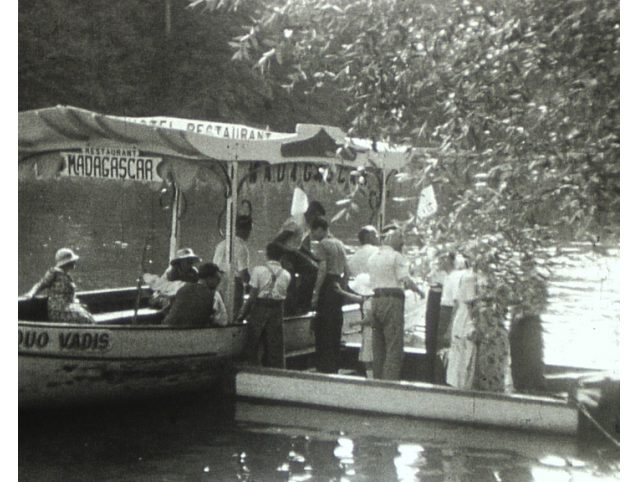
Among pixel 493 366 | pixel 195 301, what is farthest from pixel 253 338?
pixel 493 366

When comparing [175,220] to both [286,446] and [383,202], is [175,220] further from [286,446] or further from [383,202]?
[286,446]

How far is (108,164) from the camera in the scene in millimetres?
9555

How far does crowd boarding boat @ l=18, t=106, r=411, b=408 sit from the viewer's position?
345 inches

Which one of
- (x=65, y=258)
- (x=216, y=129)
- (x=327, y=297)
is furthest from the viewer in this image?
(x=216, y=129)

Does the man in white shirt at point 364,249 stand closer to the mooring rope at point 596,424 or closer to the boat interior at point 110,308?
the boat interior at point 110,308

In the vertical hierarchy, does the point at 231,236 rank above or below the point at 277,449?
above

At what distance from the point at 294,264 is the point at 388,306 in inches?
72.4

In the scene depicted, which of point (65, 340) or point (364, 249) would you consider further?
point (364, 249)

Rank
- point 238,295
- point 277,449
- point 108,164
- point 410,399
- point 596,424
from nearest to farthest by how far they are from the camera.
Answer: point 596,424
point 277,449
point 410,399
point 108,164
point 238,295

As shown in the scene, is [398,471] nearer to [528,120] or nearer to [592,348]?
[528,120]

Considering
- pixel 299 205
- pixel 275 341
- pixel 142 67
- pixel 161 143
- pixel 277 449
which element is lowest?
pixel 277 449

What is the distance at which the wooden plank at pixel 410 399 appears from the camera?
27.8 feet

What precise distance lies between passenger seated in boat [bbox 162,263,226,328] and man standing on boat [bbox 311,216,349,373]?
3.25ft

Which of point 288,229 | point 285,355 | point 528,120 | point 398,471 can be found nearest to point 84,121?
point 288,229
